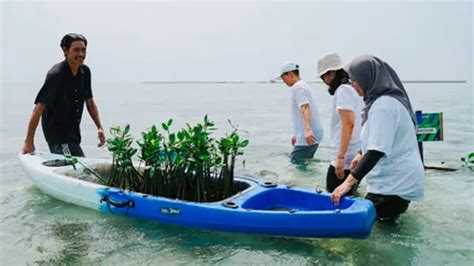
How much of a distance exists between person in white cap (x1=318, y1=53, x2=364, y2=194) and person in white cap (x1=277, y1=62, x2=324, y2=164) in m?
1.46

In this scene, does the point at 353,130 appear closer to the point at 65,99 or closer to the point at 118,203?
the point at 118,203

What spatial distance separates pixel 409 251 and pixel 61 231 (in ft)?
11.9

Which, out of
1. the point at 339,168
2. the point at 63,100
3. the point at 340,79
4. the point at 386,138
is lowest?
the point at 339,168

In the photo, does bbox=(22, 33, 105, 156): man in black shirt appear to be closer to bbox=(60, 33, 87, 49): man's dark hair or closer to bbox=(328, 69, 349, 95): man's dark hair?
bbox=(60, 33, 87, 49): man's dark hair

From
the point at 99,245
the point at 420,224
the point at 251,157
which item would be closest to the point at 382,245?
the point at 420,224

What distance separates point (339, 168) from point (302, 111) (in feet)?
6.30

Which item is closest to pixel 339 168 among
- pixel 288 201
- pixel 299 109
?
pixel 288 201

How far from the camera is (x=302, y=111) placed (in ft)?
21.6

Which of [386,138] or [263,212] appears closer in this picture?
[386,138]

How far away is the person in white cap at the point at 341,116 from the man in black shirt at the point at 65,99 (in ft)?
10.5

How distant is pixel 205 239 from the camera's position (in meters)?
4.56

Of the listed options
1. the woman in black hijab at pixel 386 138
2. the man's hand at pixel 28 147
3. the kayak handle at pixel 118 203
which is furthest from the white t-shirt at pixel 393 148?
the man's hand at pixel 28 147

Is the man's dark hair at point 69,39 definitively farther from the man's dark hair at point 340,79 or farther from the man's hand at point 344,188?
the man's hand at point 344,188

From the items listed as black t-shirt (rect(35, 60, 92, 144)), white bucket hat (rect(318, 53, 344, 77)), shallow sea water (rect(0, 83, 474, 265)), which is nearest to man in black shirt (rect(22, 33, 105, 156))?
black t-shirt (rect(35, 60, 92, 144))
